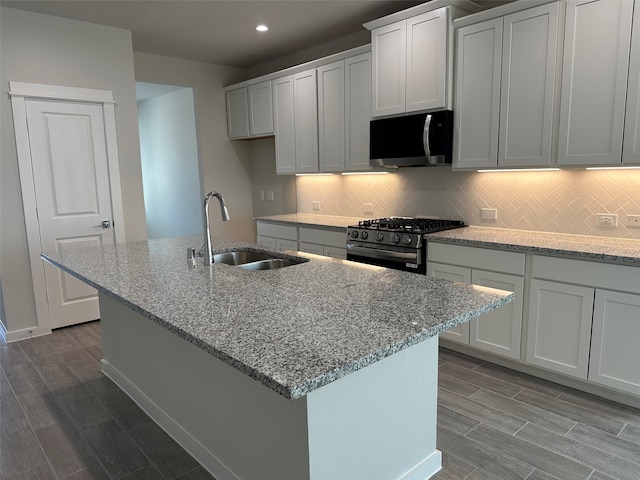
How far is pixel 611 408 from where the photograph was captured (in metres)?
2.52

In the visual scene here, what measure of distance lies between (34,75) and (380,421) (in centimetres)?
406

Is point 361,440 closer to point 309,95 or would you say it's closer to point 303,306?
point 303,306

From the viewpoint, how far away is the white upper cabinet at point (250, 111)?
16.2 feet

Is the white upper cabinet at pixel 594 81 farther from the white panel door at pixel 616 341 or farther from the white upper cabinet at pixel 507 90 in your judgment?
the white panel door at pixel 616 341

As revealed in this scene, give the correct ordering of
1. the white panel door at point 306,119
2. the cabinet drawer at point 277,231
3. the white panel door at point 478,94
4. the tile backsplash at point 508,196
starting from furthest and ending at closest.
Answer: the cabinet drawer at point 277,231 < the white panel door at point 306,119 < the white panel door at point 478,94 < the tile backsplash at point 508,196

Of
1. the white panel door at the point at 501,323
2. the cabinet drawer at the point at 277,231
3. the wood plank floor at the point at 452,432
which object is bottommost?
the wood plank floor at the point at 452,432

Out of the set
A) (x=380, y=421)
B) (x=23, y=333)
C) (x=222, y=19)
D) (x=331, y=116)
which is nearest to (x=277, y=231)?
(x=331, y=116)

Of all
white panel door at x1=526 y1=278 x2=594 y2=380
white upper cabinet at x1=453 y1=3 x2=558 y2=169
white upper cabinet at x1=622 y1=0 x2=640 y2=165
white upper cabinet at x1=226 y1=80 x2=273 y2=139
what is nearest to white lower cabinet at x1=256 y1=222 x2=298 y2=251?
white upper cabinet at x1=226 y1=80 x2=273 y2=139

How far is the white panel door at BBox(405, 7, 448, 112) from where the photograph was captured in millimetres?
3227

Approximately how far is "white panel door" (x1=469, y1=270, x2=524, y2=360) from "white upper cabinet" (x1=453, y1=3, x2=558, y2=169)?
32.0 inches

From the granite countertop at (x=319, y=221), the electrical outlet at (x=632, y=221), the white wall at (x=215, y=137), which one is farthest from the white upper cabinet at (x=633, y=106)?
the white wall at (x=215, y=137)

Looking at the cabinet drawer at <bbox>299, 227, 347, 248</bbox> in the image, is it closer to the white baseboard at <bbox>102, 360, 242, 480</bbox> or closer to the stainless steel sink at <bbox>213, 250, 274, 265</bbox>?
the stainless steel sink at <bbox>213, 250, 274, 265</bbox>

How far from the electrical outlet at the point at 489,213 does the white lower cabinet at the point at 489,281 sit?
597 millimetres

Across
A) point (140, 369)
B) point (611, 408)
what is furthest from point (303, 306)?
point (611, 408)
